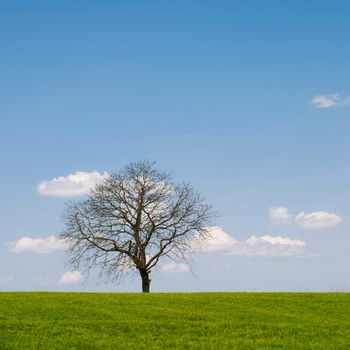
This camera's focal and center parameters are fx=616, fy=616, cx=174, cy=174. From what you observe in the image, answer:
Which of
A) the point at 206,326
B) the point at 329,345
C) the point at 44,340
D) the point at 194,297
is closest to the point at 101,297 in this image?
the point at 194,297

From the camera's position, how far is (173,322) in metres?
29.3

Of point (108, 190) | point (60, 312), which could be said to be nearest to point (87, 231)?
point (108, 190)

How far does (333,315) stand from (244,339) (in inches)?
419

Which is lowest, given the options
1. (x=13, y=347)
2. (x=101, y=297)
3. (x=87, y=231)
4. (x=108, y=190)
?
(x=13, y=347)

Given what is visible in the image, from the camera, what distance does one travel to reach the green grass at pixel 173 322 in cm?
2459

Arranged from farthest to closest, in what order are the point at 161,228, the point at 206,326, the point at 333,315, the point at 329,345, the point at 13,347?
the point at 161,228
the point at 333,315
the point at 206,326
the point at 329,345
the point at 13,347

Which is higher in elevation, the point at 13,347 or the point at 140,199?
the point at 140,199

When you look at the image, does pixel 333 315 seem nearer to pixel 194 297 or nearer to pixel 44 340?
pixel 194 297

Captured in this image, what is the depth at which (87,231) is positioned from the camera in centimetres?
5891

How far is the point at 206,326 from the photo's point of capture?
28.5 meters

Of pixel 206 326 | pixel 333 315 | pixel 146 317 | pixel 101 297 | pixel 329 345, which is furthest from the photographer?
pixel 101 297

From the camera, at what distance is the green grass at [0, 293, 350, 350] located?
24.6m

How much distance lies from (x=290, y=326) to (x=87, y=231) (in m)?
32.7

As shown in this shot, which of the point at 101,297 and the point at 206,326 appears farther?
the point at 101,297
